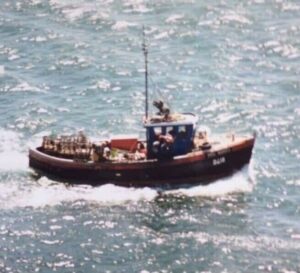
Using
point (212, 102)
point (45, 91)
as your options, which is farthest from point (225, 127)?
point (45, 91)

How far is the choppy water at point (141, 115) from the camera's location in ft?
157

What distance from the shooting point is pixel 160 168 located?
55.2 metres

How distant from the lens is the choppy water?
157 ft

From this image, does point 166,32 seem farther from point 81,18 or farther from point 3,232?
point 3,232

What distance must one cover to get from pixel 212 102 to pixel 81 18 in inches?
879

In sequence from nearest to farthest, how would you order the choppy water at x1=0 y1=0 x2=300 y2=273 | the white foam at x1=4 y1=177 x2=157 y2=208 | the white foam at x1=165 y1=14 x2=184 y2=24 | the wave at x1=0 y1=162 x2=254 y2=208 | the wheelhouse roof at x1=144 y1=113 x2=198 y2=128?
the choppy water at x1=0 y1=0 x2=300 y2=273 → the white foam at x1=4 y1=177 x2=157 y2=208 → the wave at x1=0 y1=162 x2=254 y2=208 → the wheelhouse roof at x1=144 y1=113 x2=198 y2=128 → the white foam at x1=165 y1=14 x2=184 y2=24

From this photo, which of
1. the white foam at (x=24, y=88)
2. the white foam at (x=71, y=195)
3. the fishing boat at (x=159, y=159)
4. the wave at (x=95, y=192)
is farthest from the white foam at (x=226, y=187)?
the white foam at (x=24, y=88)

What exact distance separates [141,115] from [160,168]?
10843 mm

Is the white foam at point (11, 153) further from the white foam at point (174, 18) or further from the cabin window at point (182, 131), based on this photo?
the white foam at point (174, 18)

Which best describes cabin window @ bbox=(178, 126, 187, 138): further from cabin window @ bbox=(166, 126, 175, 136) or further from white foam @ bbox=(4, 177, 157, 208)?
white foam @ bbox=(4, 177, 157, 208)

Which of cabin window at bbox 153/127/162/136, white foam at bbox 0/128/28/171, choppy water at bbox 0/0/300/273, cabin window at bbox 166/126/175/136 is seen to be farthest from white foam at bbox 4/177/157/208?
cabin window at bbox 166/126/175/136

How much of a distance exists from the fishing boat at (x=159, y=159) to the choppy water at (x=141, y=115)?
89 cm

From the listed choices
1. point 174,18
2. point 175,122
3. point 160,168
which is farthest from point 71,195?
point 174,18

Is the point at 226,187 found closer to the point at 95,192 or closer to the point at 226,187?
the point at 226,187
